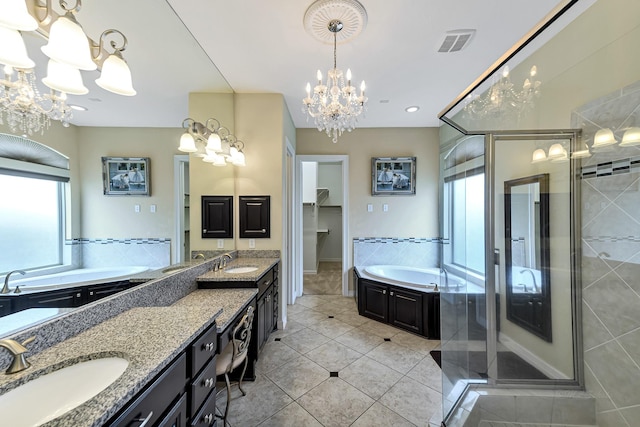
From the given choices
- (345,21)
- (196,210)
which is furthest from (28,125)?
(345,21)

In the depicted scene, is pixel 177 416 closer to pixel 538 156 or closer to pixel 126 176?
pixel 126 176

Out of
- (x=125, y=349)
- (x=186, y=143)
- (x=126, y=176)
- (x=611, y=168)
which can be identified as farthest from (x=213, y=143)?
(x=611, y=168)

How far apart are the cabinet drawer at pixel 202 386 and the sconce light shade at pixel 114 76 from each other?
146cm

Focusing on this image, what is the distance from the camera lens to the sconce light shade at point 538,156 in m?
2.00

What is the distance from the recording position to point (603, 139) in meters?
1.57

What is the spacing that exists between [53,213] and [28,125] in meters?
0.40

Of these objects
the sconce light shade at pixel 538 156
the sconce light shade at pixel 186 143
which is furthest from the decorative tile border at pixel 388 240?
the sconce light shade at pixel 186 143

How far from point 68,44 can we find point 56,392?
128 centimetres

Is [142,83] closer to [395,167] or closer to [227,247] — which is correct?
[227,247]

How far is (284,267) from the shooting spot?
10.5ft

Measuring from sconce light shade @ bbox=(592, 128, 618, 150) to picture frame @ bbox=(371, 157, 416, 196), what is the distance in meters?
2.53

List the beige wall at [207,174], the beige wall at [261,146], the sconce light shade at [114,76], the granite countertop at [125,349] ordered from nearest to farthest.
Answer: the granite countertop at [125,349]
the sconce light shade at [114,76]
the beige wall at [207,174]
the beige wall at [261,146]

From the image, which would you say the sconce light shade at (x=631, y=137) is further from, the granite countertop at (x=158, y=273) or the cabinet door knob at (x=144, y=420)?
the granite countertop at (x=158, y=273)

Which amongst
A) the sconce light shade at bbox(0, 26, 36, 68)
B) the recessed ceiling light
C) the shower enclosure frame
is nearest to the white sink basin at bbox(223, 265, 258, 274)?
the recessed ceiling light
